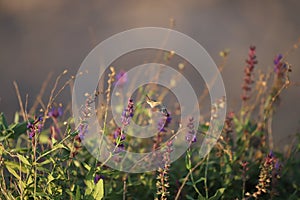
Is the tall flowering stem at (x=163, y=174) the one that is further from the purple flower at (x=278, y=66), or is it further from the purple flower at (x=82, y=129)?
the purple flower at (x=278, y=66)

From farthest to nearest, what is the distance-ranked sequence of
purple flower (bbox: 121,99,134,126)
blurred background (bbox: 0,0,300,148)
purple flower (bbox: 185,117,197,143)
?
1. blurred background (bbox: 0,0,300,148)
2. purple flower (bbox: 185,117,197,143)
3. purple flower (bbox: 121,99,134,126)

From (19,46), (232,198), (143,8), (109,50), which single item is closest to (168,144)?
(232,198)

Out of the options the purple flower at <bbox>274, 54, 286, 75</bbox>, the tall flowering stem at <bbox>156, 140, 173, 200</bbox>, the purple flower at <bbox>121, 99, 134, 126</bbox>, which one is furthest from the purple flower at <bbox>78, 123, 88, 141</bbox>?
the purple flower at <bbox>274, 54, 286, 75</bbox>

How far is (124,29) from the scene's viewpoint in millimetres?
7441

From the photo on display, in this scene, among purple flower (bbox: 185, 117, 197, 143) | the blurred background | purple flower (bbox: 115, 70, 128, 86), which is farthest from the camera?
the blurred background

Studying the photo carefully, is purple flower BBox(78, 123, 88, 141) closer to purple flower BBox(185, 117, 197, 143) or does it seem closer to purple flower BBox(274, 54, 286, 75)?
purple flower BBox(185, 117, 197, 143)

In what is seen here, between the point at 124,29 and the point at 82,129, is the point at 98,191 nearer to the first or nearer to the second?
the point at 82,129

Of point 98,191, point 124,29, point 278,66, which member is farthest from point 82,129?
point 124,29

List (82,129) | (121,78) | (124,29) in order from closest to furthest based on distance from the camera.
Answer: (82,129)
(121,78)
(124,29)

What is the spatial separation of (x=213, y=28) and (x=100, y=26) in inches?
58.6

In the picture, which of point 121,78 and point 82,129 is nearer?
point 82,129

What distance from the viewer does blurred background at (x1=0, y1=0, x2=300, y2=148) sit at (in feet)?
21.3

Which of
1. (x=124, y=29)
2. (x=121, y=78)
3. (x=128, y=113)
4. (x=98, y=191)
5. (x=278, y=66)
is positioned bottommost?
(x=98, y=191)

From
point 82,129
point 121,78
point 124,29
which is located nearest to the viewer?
point 82,129
